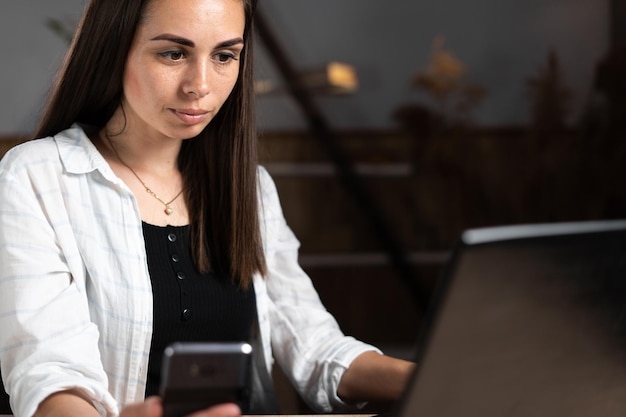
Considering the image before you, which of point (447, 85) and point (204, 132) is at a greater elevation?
point (204, 132)

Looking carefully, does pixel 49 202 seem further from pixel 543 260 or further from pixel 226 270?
pixel 543 260

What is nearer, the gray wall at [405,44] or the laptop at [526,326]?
the laptop at [526,326]

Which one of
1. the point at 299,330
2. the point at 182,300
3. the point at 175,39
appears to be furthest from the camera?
the point at 299,330

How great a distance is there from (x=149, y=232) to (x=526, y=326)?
0.93m

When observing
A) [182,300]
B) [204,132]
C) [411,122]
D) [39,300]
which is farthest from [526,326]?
[411,122]

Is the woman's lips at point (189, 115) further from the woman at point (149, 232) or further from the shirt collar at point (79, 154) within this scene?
the shirt collar at point (79, 154)

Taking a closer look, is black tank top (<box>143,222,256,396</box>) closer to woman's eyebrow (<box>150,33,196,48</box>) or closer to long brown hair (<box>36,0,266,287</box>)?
long brown hair (<box>36,0,266,287</box>)

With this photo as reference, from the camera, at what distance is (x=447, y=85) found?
15.5ft

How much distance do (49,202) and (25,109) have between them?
360 centimetres

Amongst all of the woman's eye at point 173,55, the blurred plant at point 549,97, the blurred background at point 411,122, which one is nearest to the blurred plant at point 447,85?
the blurred background at point 411,122

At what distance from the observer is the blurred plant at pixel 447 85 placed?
471cm

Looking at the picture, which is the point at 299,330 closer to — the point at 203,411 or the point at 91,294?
the point at 91,294

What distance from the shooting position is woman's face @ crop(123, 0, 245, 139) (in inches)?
54.8

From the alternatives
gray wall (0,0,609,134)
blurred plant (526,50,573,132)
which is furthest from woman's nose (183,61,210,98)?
blurred plant (526,50,573,132)
